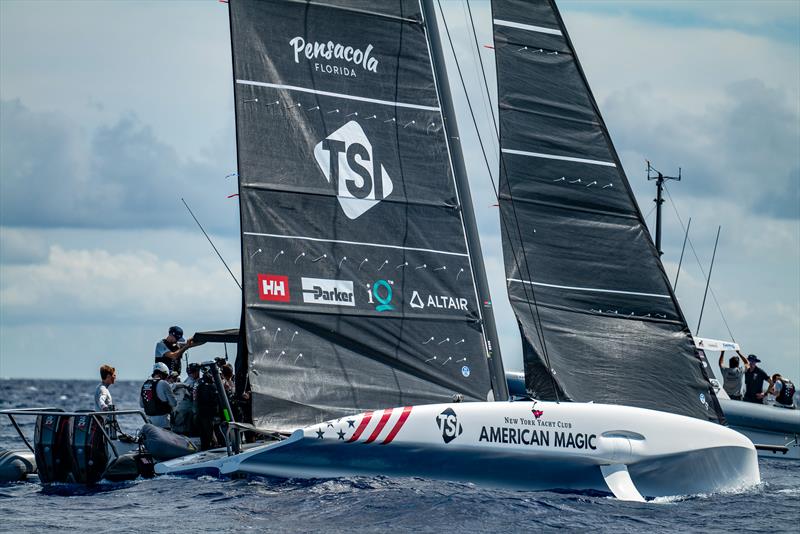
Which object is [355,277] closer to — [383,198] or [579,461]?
[383,198]

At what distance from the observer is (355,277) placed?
47.8ft

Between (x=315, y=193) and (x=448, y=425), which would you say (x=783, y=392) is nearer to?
(x=448, y=425)

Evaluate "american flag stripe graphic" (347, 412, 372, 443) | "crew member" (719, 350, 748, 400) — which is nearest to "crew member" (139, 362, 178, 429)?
"american flag stripe graphic" (347, 412, 372, 443)

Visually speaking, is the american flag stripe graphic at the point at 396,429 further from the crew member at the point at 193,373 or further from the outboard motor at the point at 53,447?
the outboard motor at the point at 53,447

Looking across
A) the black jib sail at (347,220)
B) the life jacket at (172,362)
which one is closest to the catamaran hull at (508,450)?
the black jib sail at (347,220)

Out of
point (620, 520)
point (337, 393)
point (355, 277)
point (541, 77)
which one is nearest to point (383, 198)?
point (355, 277)

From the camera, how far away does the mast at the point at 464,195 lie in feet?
50.2

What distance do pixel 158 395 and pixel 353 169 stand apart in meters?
3.99

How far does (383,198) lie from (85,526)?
533cm

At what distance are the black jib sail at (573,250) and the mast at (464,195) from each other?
854 mm

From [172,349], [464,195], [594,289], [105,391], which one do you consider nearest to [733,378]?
[594,289]

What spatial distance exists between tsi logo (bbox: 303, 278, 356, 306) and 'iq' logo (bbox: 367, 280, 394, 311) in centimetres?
25

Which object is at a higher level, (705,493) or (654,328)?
(654,328)

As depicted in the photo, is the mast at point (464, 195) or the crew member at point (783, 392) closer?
the mast at point (464, 195)
